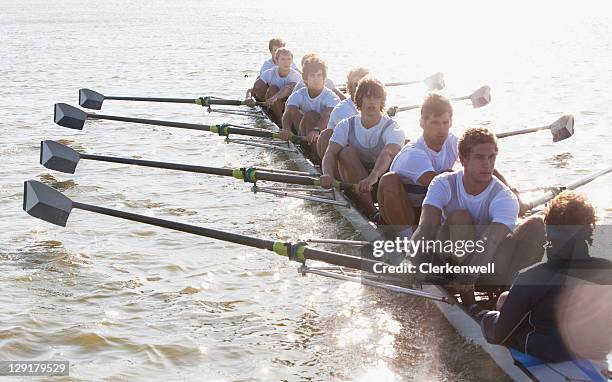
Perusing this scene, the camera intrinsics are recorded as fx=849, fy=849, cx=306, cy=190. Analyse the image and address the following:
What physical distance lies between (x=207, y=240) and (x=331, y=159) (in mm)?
1773

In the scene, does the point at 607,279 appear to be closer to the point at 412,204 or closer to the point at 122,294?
the point at 412,204

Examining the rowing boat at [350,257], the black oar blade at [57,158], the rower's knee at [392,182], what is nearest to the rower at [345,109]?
the rowing boat at [350,257]

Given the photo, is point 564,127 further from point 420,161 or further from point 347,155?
point 420,161

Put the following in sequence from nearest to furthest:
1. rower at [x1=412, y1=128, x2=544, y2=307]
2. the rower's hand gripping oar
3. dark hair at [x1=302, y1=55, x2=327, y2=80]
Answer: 1. rower at [x1=412, y1=128, x2=544, y2=307]
2. the rower's hand gripping oar
3. dark hair at [x1=302, y1=55, x2=327, y2=80]

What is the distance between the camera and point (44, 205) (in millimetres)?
8969

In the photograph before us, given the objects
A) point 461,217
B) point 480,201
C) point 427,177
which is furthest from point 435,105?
point 461,217

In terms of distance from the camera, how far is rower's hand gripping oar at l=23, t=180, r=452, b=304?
22.5 feet

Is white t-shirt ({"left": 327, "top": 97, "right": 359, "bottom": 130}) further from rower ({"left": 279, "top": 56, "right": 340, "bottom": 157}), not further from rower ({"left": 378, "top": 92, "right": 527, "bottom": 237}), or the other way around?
rower ({"left": 378, "top": 92, "right": 527, "bottom": 237})

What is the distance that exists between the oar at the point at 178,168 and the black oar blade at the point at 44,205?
164cm

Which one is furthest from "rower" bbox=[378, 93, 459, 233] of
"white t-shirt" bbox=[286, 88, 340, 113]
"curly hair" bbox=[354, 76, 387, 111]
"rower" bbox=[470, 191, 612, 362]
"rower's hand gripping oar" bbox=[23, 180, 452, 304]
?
"white t-shirt" bbox=[286, 88, 340, 113]

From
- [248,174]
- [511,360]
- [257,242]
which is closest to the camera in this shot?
[511,360]

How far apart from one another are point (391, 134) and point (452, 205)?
8.16 ft

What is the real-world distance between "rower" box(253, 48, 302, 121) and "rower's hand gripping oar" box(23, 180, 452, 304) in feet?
23.7

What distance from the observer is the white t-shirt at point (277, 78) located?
15.9 metres
